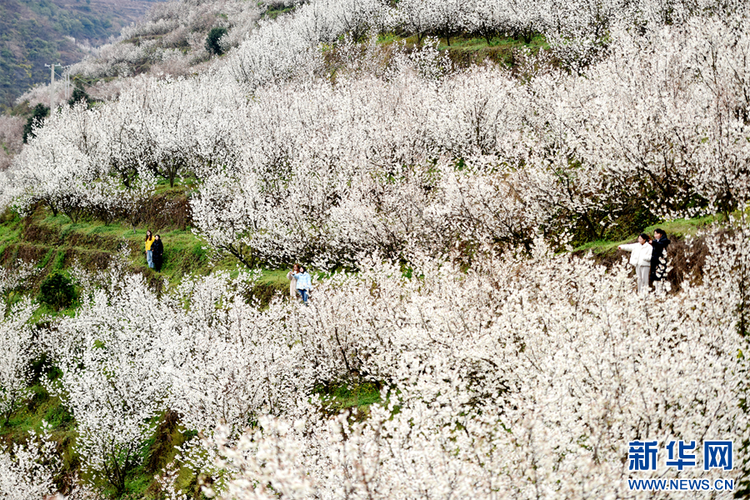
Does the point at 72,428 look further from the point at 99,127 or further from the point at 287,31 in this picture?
the point at 287,31

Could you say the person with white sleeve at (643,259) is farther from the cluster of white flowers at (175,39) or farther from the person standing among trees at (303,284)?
the cluster of white flowers at (175,39)

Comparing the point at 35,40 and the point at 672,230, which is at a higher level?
the point at 35,40

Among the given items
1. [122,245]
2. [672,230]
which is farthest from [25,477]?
[672,230]

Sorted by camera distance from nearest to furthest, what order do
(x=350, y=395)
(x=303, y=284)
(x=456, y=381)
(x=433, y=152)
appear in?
(x=456, y=381) → (x=350, y=395) → (x=303, y=284) → (x=433, y=152)

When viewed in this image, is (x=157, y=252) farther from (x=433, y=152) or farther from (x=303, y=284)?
(x=433, y=152)

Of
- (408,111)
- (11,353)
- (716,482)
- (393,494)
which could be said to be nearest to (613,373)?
(716,482)
